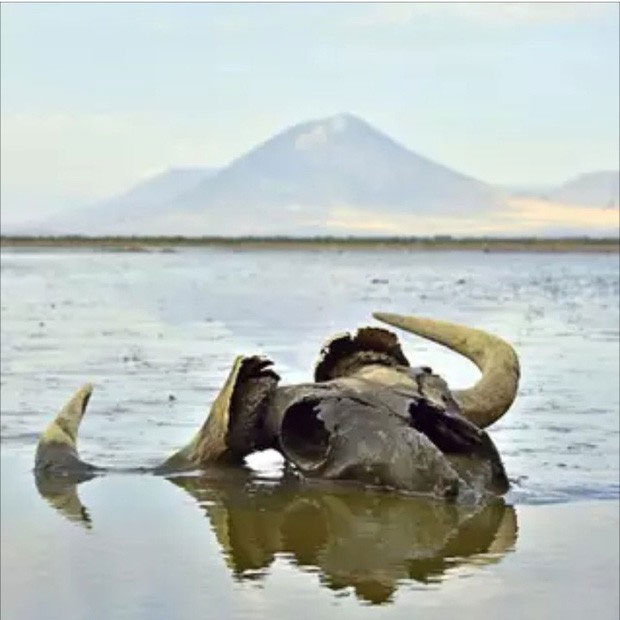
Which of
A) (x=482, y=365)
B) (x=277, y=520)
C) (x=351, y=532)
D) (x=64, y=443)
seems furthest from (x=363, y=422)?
(x=64, y=443)

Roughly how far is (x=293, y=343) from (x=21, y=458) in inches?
442

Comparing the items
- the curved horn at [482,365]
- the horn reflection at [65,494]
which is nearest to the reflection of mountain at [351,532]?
the horn reflection at [65,494]

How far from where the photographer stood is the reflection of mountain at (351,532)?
9.48m

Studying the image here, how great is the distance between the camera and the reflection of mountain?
31.1 ft

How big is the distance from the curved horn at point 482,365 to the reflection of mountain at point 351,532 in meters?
1.70

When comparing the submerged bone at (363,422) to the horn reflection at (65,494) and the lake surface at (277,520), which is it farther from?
the lake surface at (277,520)

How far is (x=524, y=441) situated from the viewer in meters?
14.5

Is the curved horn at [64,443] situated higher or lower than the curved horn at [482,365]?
lower

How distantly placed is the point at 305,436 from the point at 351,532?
2014mm

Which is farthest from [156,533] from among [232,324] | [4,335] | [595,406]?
[232,324]

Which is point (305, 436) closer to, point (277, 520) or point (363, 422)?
point (363, 422)

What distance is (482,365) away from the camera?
44.8 ft

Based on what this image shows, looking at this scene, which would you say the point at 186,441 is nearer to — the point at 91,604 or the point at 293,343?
the point at 91,604

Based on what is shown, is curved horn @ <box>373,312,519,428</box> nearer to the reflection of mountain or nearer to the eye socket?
the eye socket
